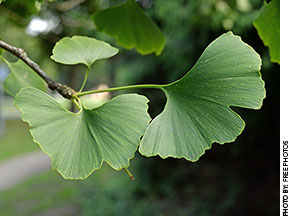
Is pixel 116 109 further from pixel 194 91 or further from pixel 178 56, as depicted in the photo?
pixel 178 56

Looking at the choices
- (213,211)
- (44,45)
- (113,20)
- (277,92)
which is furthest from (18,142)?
(113,20)

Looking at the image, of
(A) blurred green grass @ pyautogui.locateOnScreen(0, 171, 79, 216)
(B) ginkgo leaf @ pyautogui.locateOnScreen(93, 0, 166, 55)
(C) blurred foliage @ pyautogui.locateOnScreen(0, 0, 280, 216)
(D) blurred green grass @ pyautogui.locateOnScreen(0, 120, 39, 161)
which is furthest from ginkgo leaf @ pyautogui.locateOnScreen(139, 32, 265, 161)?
(D) blurred green grass @ pyautogui.locateOnScreen(0, 120, 39, 161)

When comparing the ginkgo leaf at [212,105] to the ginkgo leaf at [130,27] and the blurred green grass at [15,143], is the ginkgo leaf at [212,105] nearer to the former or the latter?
the ginkgo leaf at [130,27]

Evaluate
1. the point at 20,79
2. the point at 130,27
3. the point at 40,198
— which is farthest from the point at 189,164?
the point at 20,79

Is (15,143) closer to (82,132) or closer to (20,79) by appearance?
(20,79)

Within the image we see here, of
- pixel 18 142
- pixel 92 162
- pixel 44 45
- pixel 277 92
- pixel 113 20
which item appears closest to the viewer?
pixel 92 162
